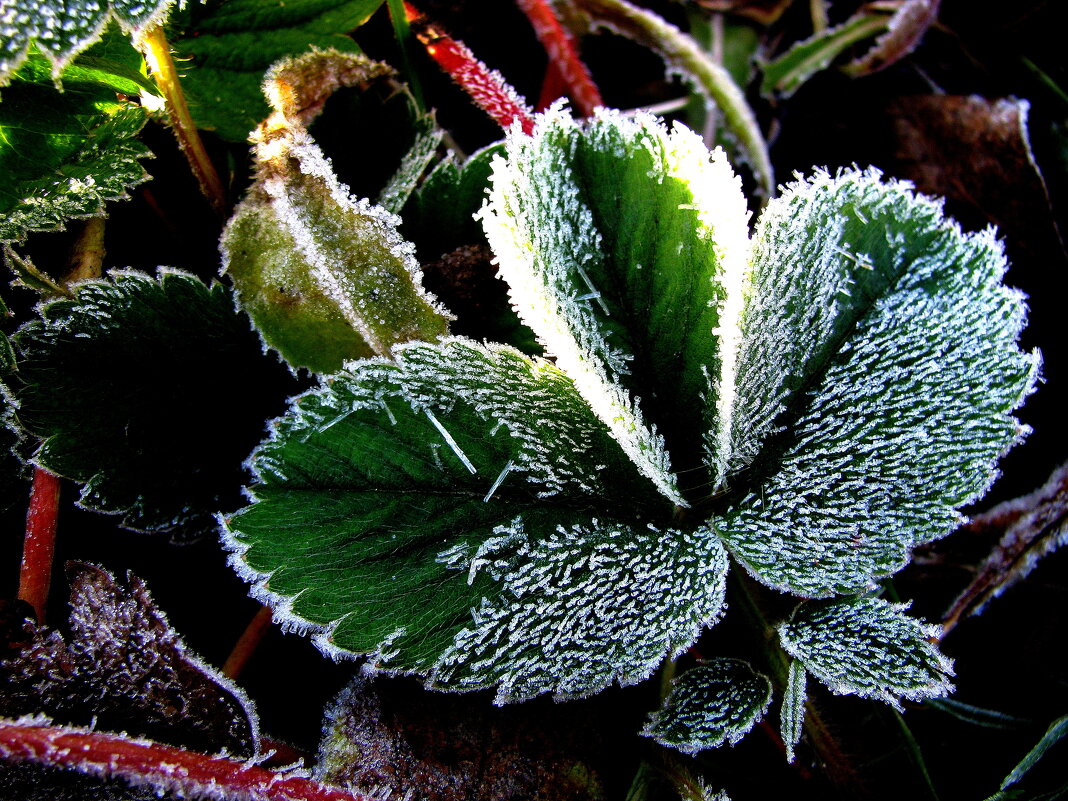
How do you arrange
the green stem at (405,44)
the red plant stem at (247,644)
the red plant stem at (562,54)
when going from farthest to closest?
the red plant stem at (562,54) → the green stem at (405,44) → the red plant stem at (247,644)

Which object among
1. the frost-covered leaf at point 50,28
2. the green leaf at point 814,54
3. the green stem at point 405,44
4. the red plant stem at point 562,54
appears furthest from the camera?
the green leaf at point 814,54

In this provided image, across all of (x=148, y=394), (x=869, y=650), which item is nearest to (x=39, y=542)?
(x=148, y=394)

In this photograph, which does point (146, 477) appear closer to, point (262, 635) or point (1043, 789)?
point (262, 635)

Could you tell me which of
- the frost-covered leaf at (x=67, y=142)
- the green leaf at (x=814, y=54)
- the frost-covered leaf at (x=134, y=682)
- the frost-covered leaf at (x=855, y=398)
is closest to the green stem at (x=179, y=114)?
the frost-covered leaf at (x=67, y=142)

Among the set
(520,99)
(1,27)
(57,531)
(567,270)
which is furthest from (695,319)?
(57,531)

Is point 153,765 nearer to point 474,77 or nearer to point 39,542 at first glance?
point 39,542

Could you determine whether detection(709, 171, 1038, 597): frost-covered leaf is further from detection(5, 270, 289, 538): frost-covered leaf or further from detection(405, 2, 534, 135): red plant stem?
detection(5, 270, 289, 538): frost-covered leaf

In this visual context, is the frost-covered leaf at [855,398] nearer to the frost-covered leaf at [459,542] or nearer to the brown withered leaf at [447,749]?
the frost-covered leaf at [459,542]

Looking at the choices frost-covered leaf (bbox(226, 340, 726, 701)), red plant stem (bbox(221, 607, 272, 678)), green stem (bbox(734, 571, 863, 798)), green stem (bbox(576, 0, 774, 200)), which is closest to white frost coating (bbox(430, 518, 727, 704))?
frost-covered leaf (bbox(226, 340, 726, 701))
